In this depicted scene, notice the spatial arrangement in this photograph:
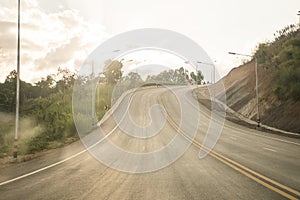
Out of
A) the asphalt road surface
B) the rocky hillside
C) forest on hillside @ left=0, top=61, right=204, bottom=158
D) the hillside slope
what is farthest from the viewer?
the rocky hillside

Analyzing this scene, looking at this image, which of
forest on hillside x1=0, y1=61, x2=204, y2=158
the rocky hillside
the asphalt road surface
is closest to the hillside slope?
the rocky hillside

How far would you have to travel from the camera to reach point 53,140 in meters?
19.1

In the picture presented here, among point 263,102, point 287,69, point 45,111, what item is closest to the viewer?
point 45,111

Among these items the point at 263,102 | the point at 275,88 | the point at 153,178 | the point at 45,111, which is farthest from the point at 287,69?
the point at 153,178

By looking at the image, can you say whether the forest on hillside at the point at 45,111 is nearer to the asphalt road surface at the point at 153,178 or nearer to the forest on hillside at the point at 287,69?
the asphalt road surface at the point at 153,178

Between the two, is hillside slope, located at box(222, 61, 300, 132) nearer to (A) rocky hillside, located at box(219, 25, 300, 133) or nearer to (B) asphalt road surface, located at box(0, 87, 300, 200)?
(A) rocky hillside, located at box(219, 25, 300, 133)

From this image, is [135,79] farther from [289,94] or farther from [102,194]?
[102,194]

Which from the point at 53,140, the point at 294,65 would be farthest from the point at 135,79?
the point at 53,140

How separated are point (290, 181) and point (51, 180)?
6467mm

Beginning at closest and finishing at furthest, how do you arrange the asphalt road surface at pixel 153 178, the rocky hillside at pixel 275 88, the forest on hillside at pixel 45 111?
the asphalt road surface at pixel 153 178, the forest on hillside at pixel 45 111, the rocky hillside at pixel 275 88

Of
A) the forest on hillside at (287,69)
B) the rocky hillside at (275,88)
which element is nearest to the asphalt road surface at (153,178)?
the rocky hillside at (275,88)

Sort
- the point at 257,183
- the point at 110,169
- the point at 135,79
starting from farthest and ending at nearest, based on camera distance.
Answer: the point at 135,79
the point at 110,169
the point at 257,183

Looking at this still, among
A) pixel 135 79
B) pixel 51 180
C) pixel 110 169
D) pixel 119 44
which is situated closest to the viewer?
pixel 51 180

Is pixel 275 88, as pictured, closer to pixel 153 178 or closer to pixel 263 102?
pixel 263 102
